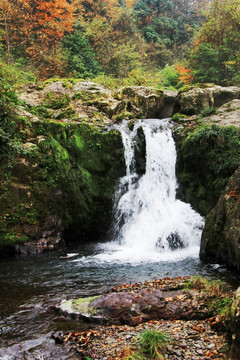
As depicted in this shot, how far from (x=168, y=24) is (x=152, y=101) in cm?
2092

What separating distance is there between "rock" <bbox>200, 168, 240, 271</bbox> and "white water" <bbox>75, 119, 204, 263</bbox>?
1.15 meters

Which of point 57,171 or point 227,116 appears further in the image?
point 227,116

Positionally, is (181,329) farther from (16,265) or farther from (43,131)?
(43,131)

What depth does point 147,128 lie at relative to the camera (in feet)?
42.7

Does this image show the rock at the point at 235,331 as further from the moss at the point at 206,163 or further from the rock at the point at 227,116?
the rock at the point at 227,116

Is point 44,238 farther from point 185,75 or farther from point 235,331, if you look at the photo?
point 185,75

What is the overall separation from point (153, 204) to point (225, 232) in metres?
4.58

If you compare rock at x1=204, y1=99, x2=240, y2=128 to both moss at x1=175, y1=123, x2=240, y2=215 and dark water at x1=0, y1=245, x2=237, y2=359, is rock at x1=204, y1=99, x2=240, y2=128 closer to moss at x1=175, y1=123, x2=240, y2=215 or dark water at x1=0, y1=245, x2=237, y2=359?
moss at x1=175, y1=123, x2=240, y2=215

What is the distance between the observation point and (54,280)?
614 centimetres

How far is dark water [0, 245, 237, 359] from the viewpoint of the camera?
3.88 m

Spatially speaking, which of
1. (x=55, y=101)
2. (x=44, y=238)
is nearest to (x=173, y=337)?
(x=44, y=238)

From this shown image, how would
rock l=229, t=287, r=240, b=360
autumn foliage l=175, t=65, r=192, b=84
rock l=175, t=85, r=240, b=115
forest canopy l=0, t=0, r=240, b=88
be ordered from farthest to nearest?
1. autumn foliage l=175, t=65, r=192, b=84
2. forest canopy l=0, t=0, r=240, b=88
3. rock l=175, t=85, r=240, b=115
4. rock l=229, t=287, r=240, b=360

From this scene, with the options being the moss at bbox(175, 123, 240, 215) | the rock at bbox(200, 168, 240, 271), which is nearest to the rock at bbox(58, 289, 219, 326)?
the rock at bbox(200, 168, 240, 271)

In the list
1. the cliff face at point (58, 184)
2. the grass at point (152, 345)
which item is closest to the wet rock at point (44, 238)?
the cliff face at point (58, 184)
